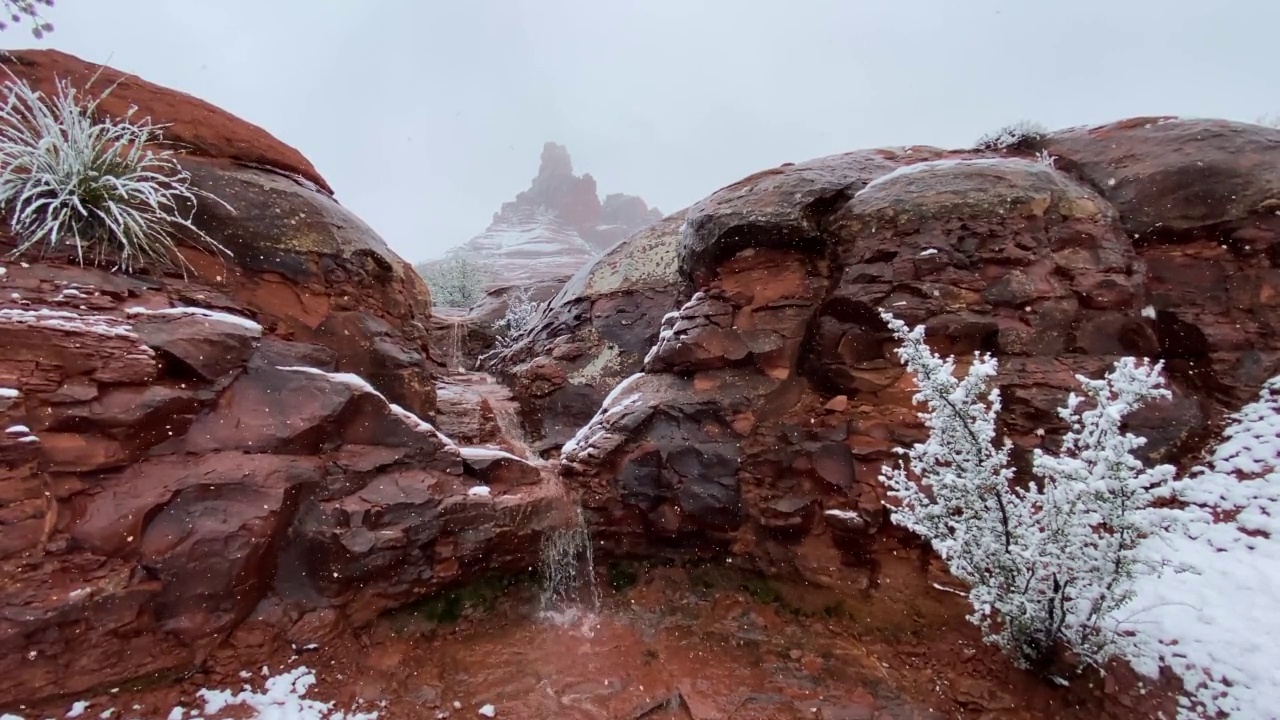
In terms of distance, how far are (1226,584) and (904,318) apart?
3.05m

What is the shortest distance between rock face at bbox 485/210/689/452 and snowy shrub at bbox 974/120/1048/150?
15.3 feet

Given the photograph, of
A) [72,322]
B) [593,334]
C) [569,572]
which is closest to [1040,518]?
[569,572]

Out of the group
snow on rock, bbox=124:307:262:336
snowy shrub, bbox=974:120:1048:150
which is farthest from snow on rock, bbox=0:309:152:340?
snowy shrub, bbox=974:120:1048:150

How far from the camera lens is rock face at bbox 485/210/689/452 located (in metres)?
8.11

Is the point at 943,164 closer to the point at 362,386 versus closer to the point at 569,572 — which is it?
the point at 569,572

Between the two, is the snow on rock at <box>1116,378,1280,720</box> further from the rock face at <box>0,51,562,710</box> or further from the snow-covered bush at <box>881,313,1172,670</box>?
the rock face at <box>0,51,562,710</box>

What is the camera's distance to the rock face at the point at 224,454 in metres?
3.46

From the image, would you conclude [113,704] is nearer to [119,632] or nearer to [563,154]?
[119,632]

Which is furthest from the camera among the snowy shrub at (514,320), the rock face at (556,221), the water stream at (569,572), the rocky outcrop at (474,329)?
the rock face at (556,221)

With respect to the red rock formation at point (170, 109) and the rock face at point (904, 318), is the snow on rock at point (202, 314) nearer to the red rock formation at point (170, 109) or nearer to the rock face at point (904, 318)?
the red rock formation at point (170, 109)

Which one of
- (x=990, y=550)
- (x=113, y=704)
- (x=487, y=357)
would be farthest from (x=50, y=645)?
(x=487, y=357)

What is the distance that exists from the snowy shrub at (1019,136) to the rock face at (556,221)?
32922 millimetres

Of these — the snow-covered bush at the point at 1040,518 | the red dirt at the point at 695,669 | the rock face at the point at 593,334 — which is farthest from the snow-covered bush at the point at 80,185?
the snow-covered bush at the point at 1040,518

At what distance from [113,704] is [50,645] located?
0.58 m
